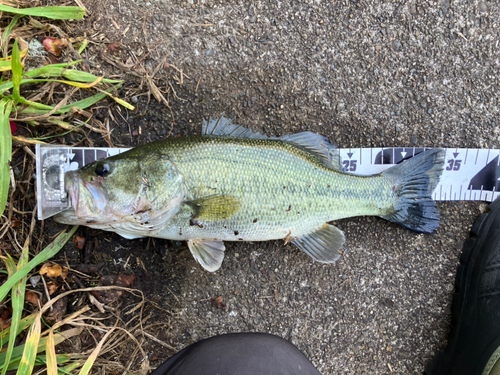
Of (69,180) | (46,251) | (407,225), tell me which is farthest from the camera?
(407,225)

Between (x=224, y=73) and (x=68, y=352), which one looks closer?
(x=68, y=352)

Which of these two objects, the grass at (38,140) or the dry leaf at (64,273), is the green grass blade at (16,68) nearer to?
the grass at (38,140)

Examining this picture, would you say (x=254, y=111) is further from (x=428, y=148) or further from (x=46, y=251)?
(x=46, y=251)

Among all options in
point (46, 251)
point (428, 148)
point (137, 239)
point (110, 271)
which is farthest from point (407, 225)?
point (46, 251)

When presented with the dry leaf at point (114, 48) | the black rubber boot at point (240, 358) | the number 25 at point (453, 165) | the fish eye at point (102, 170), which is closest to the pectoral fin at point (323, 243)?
the black rubber boot at point (240, 358)

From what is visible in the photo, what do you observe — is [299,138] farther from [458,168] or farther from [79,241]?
[79,241]

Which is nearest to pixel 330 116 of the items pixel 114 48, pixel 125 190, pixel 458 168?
pixel 458 168
